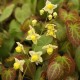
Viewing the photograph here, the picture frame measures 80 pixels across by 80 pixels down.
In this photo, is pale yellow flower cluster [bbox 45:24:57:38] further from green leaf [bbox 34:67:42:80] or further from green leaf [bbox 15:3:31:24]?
green leaf [bbox 15:3:31:24]

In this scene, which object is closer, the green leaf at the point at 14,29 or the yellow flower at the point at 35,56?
the yellow flower at the point at 35,56

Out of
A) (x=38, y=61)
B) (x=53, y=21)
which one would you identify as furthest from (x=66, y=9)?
(x=38, y=61)

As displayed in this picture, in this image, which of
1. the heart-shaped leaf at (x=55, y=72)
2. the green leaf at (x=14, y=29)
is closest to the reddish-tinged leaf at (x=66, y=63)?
the heart-shaped leaf at (x=55, y=72)

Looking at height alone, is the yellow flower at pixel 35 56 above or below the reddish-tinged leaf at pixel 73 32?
below

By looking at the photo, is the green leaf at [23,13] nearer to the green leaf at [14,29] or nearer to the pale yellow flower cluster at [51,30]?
the green leaf at [14,29]

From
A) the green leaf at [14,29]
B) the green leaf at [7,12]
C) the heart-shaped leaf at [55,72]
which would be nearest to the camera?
the heart-shaped leaf at [55,72]

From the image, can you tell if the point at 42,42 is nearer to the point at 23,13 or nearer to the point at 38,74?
the point at 38,74
